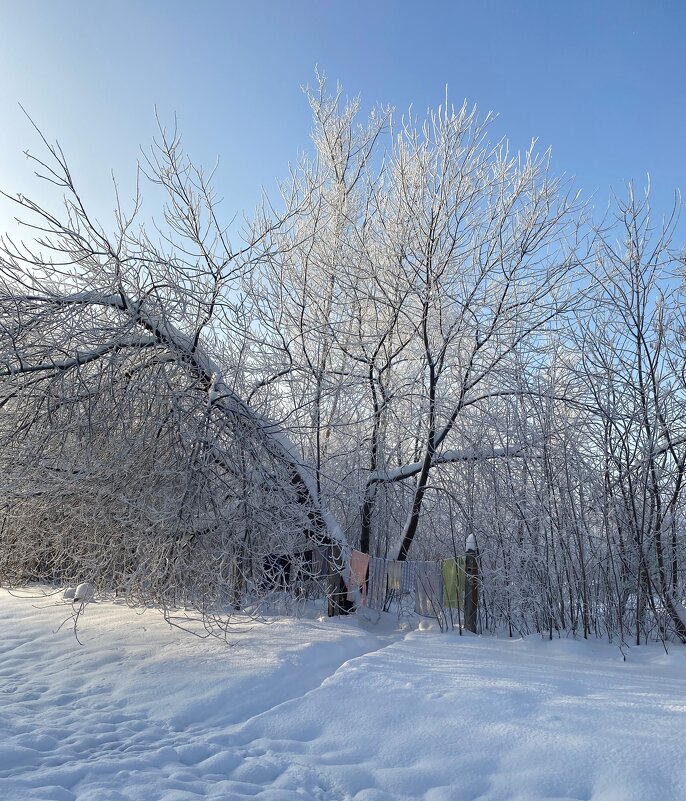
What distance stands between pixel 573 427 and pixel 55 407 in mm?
5608

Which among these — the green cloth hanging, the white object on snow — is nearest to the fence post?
the green cloth hanging

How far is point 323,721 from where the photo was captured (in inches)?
144

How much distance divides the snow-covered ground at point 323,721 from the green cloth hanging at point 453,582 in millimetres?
1574

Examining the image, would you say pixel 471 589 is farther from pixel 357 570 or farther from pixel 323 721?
pixel 323 721

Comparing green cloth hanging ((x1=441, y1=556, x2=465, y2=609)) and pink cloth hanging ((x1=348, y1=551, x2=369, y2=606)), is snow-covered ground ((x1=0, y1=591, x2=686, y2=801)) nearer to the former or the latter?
green cloth hanging ((x1=441, y1=556, x2=465, y2=609))

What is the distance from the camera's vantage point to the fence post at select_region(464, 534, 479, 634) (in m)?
7.18

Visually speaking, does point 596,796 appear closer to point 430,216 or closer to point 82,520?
point 82,520

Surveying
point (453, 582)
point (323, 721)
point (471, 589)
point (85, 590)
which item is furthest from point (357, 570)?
point (323, 721)

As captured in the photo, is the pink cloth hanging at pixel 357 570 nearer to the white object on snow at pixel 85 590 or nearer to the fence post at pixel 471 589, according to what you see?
the fence post at pixel 471 589

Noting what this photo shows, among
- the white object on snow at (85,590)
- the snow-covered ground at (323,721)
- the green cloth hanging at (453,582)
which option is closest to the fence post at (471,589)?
the green cloth hanging at (453,582)

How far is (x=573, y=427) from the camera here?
7.37 meters

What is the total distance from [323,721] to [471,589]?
12.8 ft

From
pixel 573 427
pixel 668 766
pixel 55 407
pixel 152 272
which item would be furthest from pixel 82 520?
pixel 573 427

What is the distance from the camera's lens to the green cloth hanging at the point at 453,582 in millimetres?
7438
